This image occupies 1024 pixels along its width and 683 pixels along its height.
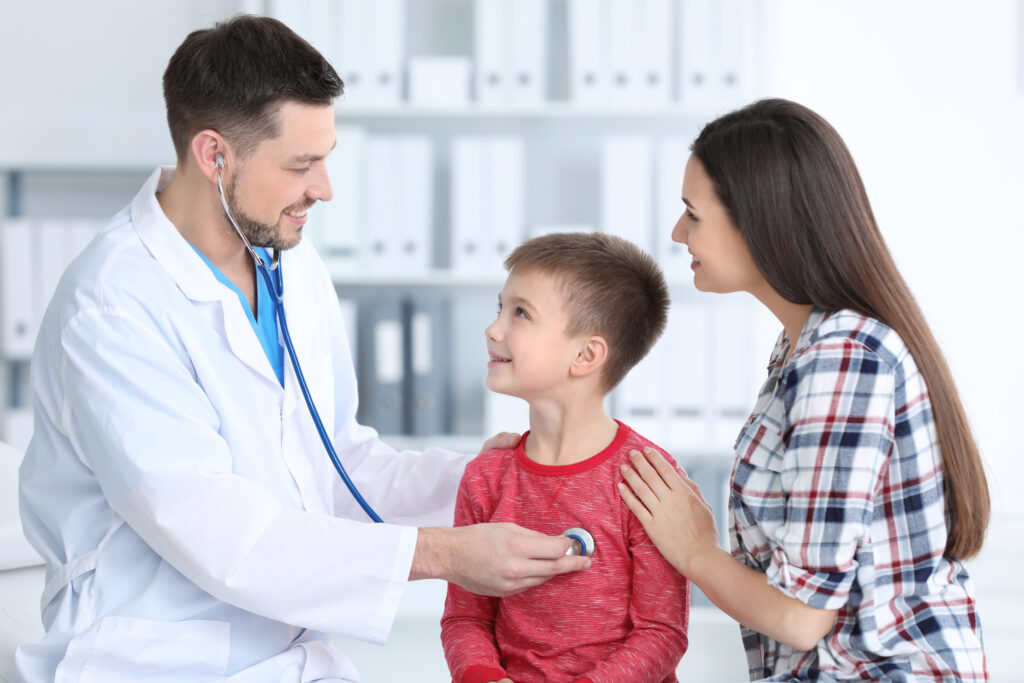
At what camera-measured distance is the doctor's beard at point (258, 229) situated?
1.37m

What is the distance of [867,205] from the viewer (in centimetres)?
106

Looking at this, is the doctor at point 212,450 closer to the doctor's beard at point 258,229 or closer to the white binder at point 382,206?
the doctor's beard at point 258,229

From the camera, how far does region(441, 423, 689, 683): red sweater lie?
3.83 feet

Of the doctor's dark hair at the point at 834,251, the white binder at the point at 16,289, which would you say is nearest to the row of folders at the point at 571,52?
the white binder at the point at 16,289

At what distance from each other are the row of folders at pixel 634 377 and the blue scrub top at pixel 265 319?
3.62 feet

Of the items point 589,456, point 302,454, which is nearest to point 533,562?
point 589,456

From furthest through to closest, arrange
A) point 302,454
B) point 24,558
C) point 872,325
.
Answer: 1. point 24,558
2. point 302,454
3. point 872,325

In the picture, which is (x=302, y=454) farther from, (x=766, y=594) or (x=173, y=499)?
(x=766, y=594)

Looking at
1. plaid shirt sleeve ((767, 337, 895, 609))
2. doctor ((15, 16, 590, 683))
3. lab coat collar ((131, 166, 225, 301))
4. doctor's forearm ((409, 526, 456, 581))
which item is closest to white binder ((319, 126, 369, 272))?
doctor ((15, 16, 590, 683))

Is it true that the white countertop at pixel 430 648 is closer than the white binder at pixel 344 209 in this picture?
Yes

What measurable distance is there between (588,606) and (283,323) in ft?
1.86

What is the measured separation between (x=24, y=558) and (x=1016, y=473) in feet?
8.55

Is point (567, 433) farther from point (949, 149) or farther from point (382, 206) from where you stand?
point (949, 149)

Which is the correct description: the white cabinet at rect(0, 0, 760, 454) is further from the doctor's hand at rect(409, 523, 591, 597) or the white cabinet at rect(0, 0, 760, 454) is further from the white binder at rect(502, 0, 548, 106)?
the doctor's hand at rect(409, 523, 591, 597)
